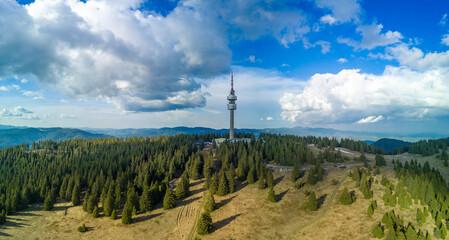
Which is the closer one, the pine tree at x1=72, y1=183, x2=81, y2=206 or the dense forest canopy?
the dense forest canopy

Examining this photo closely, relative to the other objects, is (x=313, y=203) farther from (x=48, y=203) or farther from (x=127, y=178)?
(x=48, y=203)

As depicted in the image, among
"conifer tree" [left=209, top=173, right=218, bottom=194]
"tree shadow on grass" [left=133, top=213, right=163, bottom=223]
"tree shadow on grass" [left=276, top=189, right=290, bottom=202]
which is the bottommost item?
"tree shadow on grass" [left=133, top=213, right=163, bottom=223]

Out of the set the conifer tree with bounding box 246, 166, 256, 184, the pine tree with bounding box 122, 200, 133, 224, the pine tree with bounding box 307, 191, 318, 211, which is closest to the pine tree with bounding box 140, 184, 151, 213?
the pine tree with bounding box 122, 200, 133, 224

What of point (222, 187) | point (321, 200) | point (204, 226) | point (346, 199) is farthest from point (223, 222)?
point (346, 199)

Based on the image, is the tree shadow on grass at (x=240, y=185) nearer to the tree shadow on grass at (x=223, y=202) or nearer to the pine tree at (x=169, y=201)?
the tree shadow on grass at (x=223, y=202)

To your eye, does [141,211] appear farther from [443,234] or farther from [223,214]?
[443,234]

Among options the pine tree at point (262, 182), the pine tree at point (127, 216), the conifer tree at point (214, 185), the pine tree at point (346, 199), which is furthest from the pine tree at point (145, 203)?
the pine tree at point (346, 199)

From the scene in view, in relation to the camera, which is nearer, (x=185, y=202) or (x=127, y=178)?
(x=185, y=202)

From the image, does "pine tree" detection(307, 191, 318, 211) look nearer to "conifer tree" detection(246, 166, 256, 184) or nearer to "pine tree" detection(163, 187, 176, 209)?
"conifer tree" detection(246, 166, 256, 184)

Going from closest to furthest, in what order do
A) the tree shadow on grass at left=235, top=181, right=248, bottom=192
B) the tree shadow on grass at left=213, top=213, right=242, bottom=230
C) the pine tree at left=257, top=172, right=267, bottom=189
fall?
the tree shadow on grass at left=213, top=213, right=242, bottom=230 < the pine tree at left=257, top=172, right=267, bottom=189 < the tree shadow on grass at left=235, top=181, right=248, bottom=192
